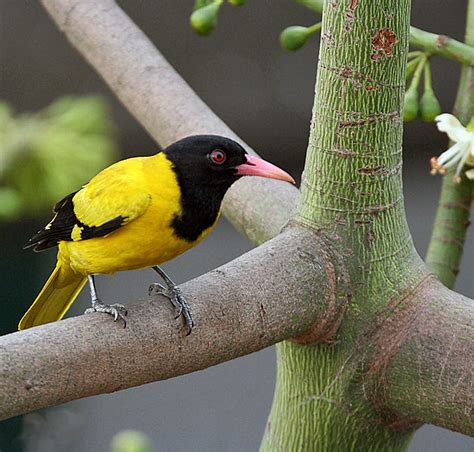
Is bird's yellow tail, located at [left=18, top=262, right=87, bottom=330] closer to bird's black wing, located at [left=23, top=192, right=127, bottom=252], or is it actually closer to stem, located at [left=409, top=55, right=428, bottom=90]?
bird's black wing, located at [left=23, top=192, right=127, bottom=252]

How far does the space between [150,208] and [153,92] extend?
0.31 m

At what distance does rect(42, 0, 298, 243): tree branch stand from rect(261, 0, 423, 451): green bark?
14 centimetres

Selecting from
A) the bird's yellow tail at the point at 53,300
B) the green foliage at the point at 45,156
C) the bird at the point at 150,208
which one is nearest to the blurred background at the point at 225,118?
the bird's yellow tail at the point at 53,300

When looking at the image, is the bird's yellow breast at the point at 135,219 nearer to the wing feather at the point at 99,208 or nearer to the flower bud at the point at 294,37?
the wing feather at the point at 99,208

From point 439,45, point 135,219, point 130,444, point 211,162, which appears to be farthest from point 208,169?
point 130,444

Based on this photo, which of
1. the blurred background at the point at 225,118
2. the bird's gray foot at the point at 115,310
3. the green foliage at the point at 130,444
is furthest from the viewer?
the blurred background at the point at 225,118

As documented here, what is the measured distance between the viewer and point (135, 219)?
110 centimetres

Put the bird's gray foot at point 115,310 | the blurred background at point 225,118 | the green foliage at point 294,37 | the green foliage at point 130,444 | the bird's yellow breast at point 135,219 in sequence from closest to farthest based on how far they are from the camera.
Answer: the green foliage at point 130,444, the bird's gray foot at point 115,310, the bird's yellow breast at point 135,219, the green foliage at point 294,37, the blurred background at point 225,118

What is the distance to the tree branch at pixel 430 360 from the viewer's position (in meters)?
1.01

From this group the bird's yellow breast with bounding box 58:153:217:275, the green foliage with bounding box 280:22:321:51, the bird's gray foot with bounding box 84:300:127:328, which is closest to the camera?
the bird's gray foot with bounding box 84:300:127:328

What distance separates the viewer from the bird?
1.10 metres

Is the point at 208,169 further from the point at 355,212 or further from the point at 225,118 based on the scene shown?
the point at 225,118

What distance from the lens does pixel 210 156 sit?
45.0 inches

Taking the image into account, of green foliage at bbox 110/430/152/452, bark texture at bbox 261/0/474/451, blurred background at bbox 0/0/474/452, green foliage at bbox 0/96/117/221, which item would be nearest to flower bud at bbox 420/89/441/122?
bark texture at bbox 261/0/474/451
